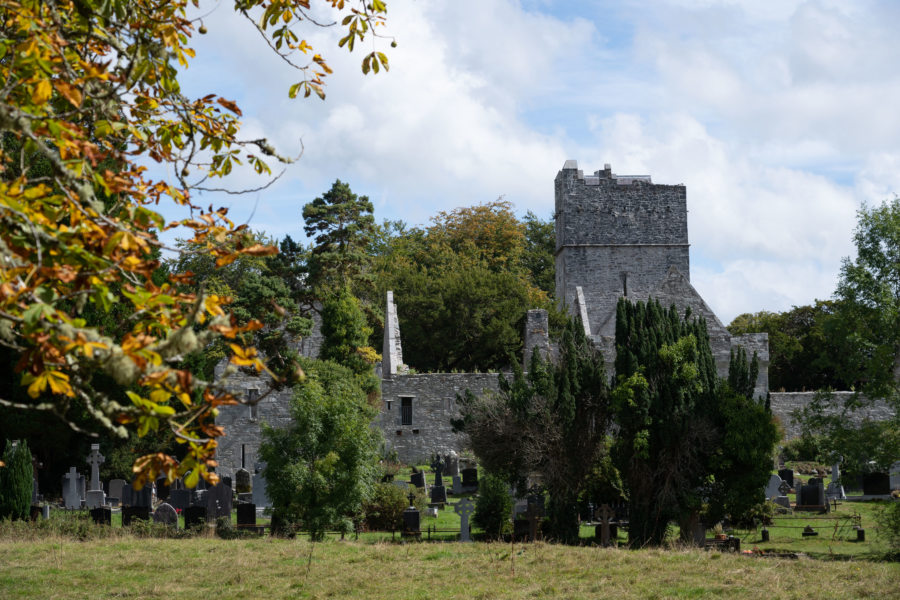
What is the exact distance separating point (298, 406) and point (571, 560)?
18.1 ft

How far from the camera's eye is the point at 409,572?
1170cm

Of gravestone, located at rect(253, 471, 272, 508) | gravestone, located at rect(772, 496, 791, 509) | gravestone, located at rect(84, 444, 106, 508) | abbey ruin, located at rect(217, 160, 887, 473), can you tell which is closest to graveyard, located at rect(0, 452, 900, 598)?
gravestone, located at rect(772, 496, 791, 509)

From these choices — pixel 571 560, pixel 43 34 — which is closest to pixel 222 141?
pixel 43 34

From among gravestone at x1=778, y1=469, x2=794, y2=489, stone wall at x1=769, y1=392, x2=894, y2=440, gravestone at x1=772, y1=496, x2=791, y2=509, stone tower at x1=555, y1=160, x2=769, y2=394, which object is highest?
stone tower at x1=555, y1=160, x2=769, y2=394

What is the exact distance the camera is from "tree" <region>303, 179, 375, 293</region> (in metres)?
33.4

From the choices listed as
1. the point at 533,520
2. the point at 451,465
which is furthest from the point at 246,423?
the point at 533,520

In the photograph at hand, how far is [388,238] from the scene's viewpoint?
55.7m

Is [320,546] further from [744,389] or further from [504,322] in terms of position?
[504,322]

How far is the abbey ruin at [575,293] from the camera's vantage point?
30281 mm

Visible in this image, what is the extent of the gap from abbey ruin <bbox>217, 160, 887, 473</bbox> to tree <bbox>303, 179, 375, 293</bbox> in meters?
2.08

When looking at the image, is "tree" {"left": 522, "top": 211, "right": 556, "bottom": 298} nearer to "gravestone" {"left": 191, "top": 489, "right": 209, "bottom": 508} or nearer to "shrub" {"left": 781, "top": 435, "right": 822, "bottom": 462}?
"shrub" {"left": 781, "top": 435, "right": 822, "bottom": 462}

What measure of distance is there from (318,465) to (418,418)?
52.2 ft

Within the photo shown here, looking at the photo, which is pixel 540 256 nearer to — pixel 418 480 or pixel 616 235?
pixel 616 235

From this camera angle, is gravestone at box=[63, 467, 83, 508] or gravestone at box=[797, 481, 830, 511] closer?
gravestone at box=[797, 481, 830, 511]
